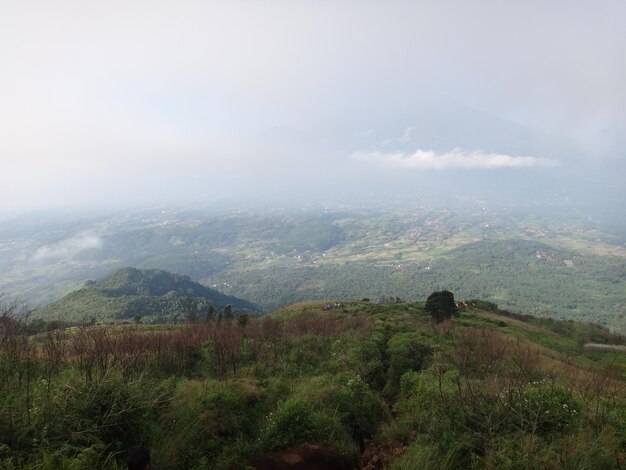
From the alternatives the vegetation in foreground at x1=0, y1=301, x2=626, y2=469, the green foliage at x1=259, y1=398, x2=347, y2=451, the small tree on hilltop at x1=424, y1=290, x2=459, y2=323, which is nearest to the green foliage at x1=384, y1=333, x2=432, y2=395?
the vegetation in foreground at x1=0, y1=301, x2=626, y2=469

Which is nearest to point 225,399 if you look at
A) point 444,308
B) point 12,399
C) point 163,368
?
point 12,399

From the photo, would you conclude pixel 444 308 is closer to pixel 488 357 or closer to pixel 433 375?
pixel 488 357

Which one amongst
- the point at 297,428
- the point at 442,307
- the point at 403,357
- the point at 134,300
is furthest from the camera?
the point at 134,300

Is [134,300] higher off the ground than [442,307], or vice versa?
[442,307]

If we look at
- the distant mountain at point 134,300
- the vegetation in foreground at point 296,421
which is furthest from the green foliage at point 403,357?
the distant mountain at point 134,300

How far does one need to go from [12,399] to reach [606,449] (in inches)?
472

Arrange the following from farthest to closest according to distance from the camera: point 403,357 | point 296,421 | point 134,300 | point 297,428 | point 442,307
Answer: point 134,300 < point 442,307 < point 403,357 < point 296,421 < point 297,428

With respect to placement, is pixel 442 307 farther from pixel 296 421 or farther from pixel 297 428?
pixel 297 428

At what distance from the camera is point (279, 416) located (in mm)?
9438

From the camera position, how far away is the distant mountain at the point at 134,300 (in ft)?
323

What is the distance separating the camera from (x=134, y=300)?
110 meters

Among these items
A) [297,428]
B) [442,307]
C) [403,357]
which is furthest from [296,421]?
[442,307]

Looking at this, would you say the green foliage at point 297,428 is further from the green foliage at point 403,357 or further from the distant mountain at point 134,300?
the distant mountain at point 134,300

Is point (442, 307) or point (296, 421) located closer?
point (296, 421)
